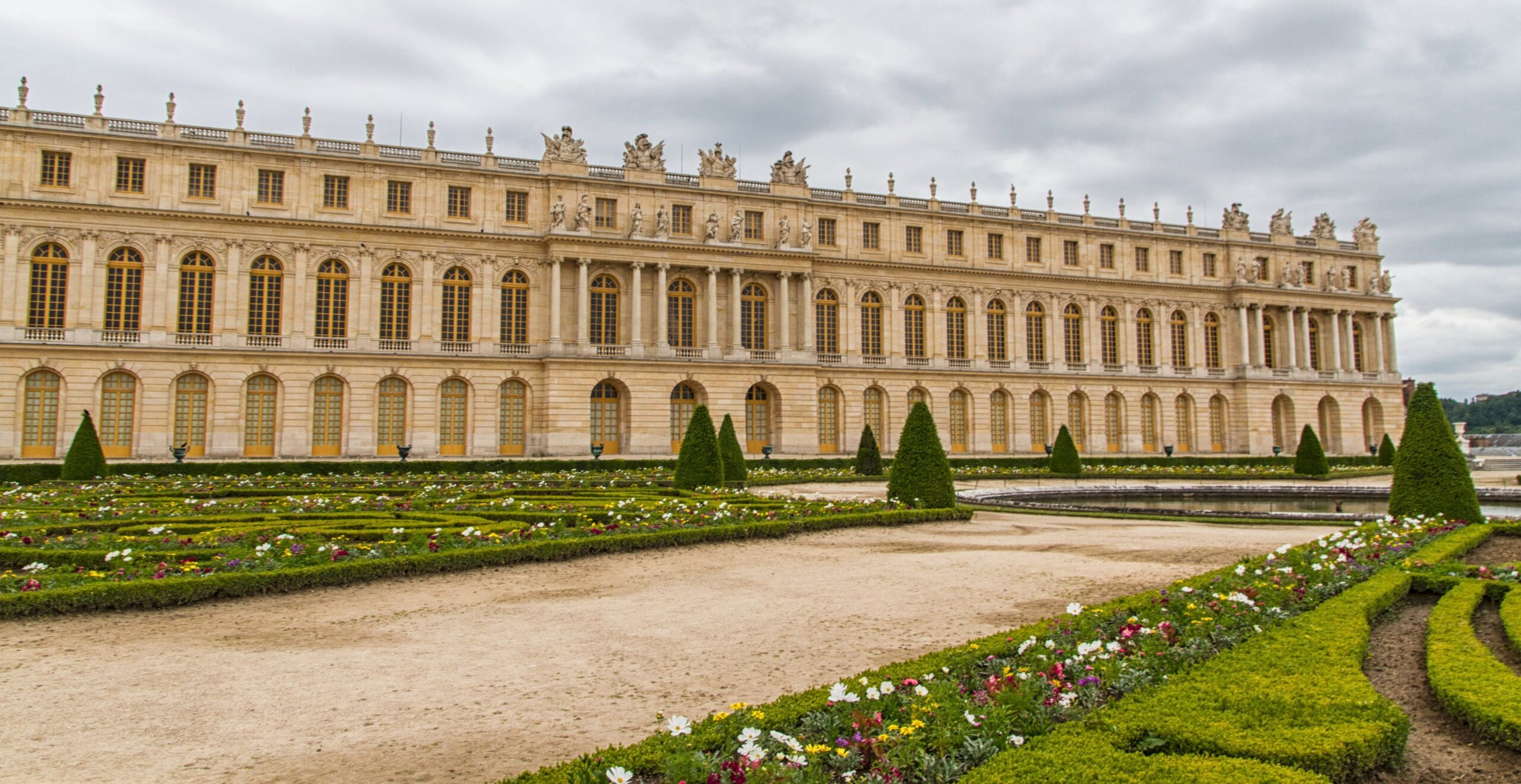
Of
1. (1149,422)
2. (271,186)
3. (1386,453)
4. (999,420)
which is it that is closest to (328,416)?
(271,186)

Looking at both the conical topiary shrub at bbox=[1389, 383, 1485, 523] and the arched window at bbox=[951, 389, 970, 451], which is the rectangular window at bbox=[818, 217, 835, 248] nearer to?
the arched window at bbox=[951, 389, 970, 451]

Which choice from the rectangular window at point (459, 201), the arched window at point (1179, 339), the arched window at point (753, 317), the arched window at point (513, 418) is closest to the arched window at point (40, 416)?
the rectangular window at point (459, 201)

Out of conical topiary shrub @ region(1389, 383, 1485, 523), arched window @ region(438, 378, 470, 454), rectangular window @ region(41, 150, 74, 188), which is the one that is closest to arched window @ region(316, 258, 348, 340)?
arched window @ region(438, 378, 470, 454)

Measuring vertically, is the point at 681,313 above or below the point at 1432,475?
above

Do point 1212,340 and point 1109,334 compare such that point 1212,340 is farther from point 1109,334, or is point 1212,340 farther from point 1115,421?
point 1115,421

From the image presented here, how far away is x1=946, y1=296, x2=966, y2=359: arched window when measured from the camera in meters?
47.5

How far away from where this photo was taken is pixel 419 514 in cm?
1536

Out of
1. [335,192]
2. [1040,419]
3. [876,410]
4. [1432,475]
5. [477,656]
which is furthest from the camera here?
[1040,419]

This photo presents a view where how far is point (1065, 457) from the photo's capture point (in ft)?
111

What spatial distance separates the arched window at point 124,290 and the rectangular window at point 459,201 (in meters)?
11.8

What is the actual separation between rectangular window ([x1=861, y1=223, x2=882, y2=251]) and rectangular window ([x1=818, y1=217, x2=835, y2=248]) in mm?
1754

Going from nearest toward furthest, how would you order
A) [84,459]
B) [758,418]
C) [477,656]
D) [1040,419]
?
[477,656], [84,459], [758,418], [1040,419]

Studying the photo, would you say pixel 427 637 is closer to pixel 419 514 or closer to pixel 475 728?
pixel 475 728

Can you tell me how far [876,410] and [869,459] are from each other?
48.7ft
